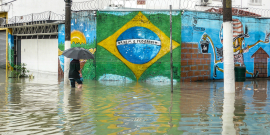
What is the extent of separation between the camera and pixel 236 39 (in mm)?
21219

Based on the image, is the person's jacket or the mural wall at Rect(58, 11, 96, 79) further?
the mural wall at Rect(58, 11, 96, 79)

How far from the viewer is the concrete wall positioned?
82.1ft

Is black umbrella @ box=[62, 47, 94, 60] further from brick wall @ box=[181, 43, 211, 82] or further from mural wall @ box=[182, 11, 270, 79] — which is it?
mural wall @ box=[182, 11, 270, 79]

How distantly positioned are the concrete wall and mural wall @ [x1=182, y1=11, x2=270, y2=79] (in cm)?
989

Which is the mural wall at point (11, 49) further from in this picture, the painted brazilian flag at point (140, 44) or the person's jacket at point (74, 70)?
the person's jacket at point (74, 70)

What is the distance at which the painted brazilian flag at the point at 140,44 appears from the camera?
62.5ft

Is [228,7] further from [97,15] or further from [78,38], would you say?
[78,38]

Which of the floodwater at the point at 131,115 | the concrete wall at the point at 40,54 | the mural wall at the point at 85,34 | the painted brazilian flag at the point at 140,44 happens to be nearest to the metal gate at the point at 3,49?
the concrete wall at the point at 40,54

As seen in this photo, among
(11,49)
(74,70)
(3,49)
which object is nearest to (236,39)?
(74,70)

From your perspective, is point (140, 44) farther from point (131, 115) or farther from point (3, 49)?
point (3, 49)

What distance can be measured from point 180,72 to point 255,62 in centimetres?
569

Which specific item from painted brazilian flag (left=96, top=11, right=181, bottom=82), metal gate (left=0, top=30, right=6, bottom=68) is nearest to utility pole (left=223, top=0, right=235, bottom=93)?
painted brazilian flag (left=96, top=11, right=181, bottom=82)

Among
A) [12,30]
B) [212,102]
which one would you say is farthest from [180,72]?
[12,30]

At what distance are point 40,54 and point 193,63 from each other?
12325mm
